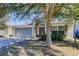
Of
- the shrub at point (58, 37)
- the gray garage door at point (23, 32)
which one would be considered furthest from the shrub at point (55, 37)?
the gray garage door at point (23, 32)

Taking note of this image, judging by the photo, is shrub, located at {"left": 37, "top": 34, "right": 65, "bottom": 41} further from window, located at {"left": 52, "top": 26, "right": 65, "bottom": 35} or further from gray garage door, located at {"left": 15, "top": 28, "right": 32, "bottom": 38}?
gray garage door, located at {"left": 15, "top": 28, "right": 32, "bottom": 38}

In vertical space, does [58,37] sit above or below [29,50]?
above

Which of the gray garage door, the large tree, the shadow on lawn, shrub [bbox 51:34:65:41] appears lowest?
the shadow on lawn

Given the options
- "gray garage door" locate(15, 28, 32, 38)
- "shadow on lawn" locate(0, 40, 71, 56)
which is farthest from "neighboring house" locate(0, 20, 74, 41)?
"shadow on lawn" locate(0, 40, 71, 56)

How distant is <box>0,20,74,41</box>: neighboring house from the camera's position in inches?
69.6

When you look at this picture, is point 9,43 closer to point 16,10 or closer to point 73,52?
point 16,10

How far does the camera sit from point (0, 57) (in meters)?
1.83

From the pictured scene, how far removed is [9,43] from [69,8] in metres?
0.79

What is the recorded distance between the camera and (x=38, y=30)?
1.80m

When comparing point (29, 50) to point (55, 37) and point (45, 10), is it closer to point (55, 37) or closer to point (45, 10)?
point (55, 37)

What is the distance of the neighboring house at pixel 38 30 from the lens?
177 cm

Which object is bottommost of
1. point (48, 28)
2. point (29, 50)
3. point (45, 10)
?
point (29, 50)

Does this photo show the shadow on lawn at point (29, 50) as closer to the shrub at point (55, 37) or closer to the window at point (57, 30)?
the shrub at point (55, 37)

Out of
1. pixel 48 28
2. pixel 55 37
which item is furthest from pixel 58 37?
pixel 48 28
